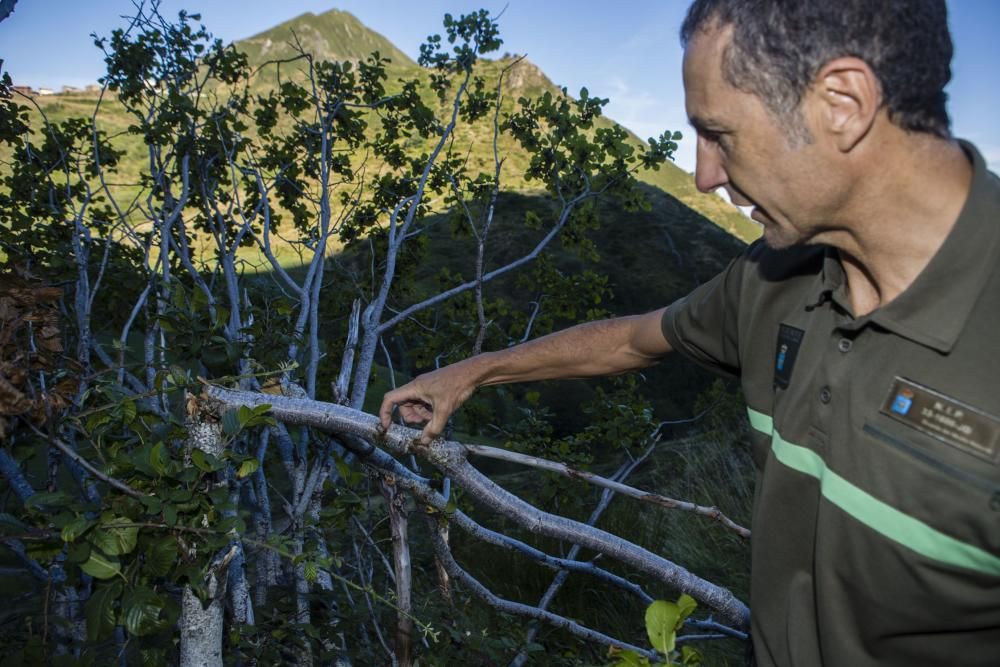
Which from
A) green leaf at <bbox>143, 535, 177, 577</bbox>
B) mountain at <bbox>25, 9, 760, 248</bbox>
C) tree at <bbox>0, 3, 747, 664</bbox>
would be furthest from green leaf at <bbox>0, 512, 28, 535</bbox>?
mountain at <bbox>25, 9, 760, 248</bbox>

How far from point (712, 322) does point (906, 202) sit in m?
0.62

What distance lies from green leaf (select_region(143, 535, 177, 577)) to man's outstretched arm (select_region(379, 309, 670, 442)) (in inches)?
25.5

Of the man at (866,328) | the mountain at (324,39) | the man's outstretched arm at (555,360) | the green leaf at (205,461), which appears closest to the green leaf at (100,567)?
the green leaf at (205,461)

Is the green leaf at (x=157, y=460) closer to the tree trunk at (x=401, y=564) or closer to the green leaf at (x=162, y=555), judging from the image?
the green leaf at (x=162, y=555)

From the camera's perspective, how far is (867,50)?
3.96 ft

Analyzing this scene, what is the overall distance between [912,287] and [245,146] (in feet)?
12.3

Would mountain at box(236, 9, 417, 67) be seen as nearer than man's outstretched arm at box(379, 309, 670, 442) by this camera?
No

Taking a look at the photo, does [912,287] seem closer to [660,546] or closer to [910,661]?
[910,661]

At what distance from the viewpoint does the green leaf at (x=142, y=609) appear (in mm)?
1354

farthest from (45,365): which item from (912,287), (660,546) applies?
(660,546)

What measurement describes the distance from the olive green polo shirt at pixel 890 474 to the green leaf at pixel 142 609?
1.22 meters

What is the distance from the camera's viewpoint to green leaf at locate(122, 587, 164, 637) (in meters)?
1.35

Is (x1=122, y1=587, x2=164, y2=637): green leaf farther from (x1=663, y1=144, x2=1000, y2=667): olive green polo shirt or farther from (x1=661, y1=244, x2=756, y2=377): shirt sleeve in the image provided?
(x1=661, y1=244, x2=756, y2=377): shirt sleeve

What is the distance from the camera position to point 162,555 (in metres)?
1.42
